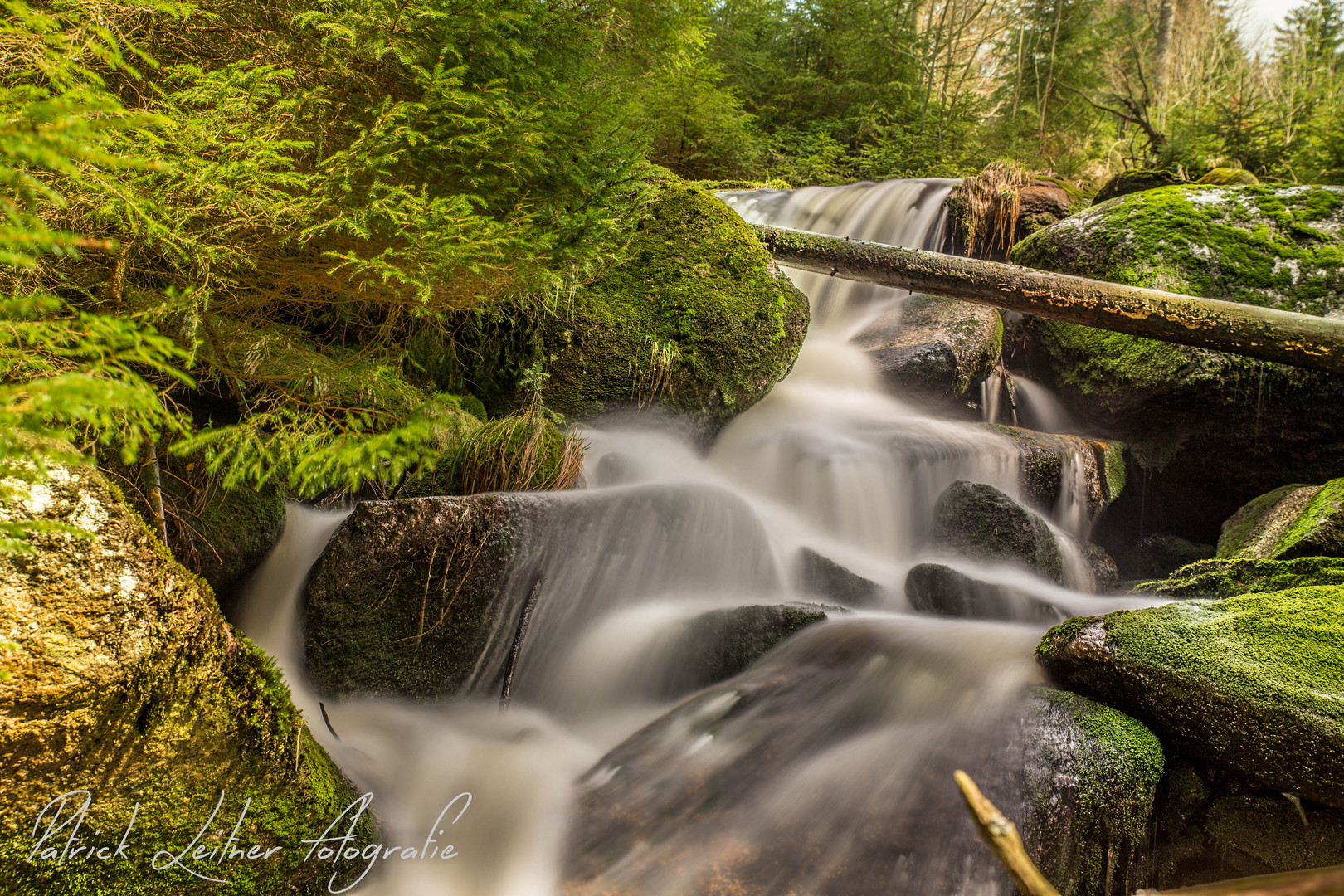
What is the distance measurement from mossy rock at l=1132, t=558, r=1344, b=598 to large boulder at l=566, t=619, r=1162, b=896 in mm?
1541

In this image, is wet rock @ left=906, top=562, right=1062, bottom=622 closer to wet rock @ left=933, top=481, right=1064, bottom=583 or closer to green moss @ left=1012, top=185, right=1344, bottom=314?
wet rock @ left=933, top=481, right=1064, bottom=583

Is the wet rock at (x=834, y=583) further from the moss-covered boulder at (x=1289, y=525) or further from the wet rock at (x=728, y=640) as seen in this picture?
the moss-covered boulder at (x=1289, y=525)

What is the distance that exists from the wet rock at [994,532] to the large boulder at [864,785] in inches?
84.7

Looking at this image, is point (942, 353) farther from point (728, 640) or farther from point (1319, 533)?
point (728, 640)

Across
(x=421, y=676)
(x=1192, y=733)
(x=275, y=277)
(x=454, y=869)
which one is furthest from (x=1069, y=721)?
(x=275, y=277)

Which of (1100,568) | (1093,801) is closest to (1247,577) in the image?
(1100,568)

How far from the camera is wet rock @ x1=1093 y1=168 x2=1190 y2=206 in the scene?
29.9ft

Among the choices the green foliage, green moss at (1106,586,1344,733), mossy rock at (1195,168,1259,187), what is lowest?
green moss at (1106,586,1344,733)

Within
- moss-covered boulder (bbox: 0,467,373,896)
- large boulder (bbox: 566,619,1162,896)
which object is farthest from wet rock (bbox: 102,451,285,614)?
large boulder (bbox: 566,619,1162,896)

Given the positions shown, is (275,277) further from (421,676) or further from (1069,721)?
(1069,721)

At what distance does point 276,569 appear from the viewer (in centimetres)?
379

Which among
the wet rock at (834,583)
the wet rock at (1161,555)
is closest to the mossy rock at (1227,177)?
the wet rock at (1161,555)

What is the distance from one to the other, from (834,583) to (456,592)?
2.83 meters

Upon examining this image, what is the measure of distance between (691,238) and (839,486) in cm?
279
